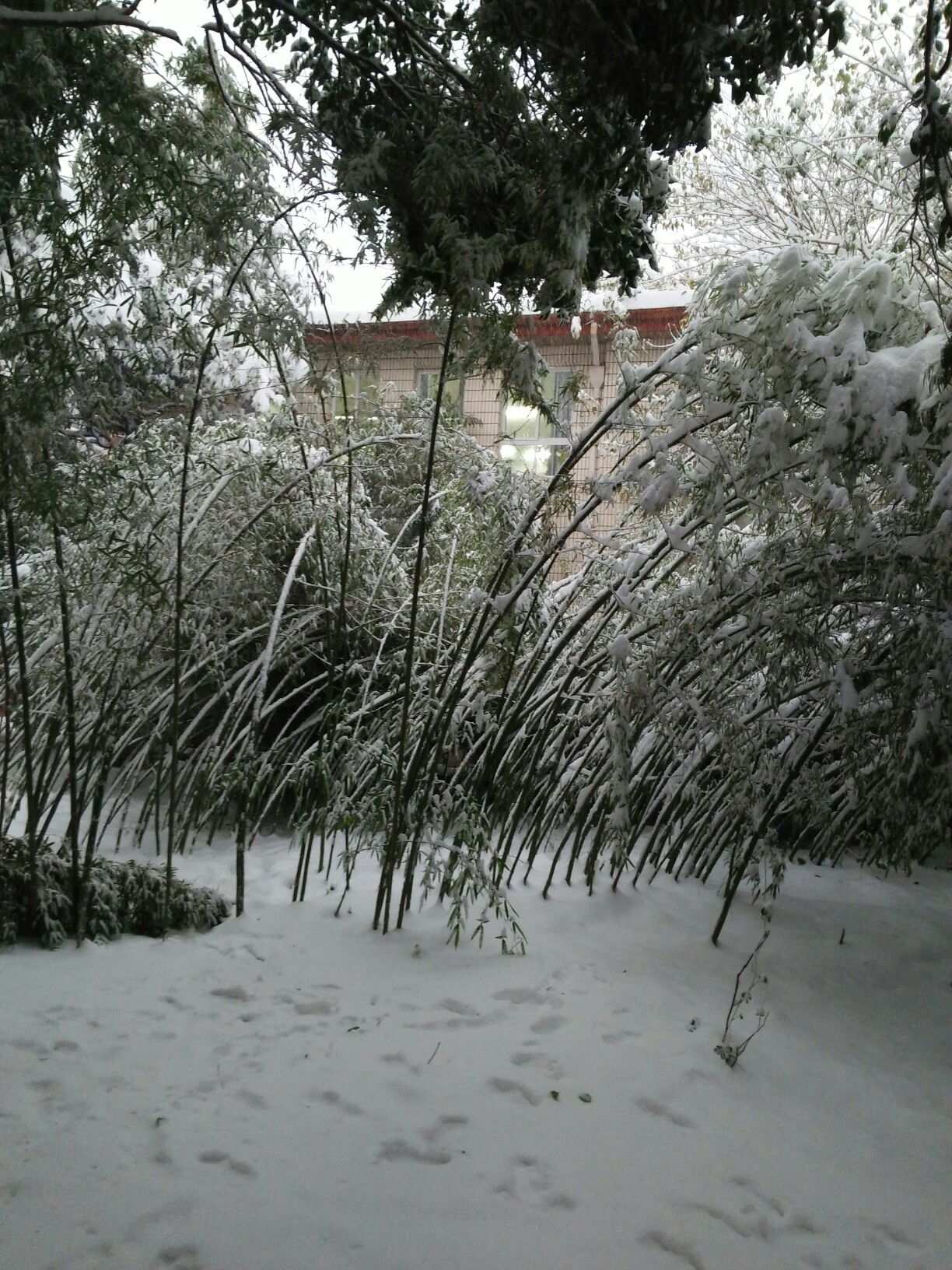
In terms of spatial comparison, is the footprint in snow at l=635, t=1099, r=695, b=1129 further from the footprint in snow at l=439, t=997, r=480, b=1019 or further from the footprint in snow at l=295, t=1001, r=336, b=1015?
the footprint in snow at l=295, t=1001, r=336, b=1015

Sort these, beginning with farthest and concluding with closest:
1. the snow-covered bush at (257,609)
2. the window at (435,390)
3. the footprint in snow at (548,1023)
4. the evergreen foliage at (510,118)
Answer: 1. the snow-covered bush at (257,609)
2. the window at (435,390)
3. the footprint in snow at (548,1023)
4. the evergreen foliage at (510,118)

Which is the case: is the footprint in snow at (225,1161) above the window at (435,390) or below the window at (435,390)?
below

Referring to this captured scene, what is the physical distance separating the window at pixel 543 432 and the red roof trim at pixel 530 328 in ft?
0.60

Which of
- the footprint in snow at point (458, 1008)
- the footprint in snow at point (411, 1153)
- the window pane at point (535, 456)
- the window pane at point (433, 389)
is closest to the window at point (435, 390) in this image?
the window pane at point (433, 389)

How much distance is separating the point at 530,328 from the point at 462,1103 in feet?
5.72

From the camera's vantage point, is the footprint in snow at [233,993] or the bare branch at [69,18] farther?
the footprint in snow at [233,993]

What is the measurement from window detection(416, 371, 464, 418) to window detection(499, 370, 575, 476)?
0.60ft

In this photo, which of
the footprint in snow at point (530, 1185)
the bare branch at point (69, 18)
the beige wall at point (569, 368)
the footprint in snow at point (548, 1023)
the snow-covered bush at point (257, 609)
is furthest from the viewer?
the beige wall at point (569, 368)

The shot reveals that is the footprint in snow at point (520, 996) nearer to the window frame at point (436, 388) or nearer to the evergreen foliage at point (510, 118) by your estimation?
the window frame at point (436, 388)

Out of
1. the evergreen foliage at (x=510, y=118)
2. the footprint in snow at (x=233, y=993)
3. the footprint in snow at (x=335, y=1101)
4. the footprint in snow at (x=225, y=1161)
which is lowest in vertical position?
the footprint in snow at (x=233, y=993)

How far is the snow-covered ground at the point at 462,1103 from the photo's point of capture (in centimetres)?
146

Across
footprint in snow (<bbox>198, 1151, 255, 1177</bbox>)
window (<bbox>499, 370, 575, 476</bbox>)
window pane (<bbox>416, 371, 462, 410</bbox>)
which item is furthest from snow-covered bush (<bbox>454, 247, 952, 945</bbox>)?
footprint in snow (<bbox>198, 1151, 255, 1177</bbox>)

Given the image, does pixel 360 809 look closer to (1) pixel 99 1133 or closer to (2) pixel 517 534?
(2) pixel 517 534

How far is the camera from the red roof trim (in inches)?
96.2
